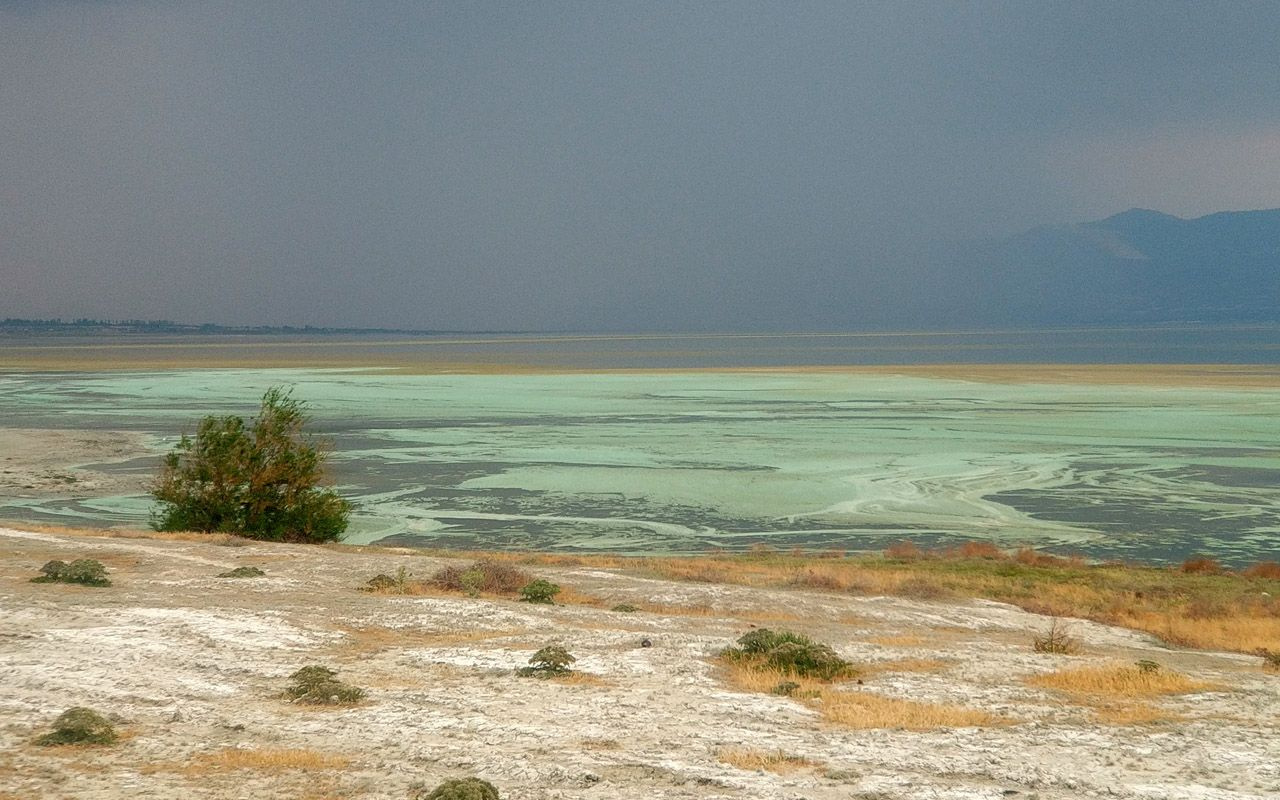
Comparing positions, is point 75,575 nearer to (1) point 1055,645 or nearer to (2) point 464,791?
(2) point 464,791

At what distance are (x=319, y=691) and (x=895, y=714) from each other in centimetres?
614

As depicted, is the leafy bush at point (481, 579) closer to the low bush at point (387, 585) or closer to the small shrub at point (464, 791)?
the low bush at point (387, 585)

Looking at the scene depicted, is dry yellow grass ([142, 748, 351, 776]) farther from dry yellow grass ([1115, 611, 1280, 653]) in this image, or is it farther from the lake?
the lake

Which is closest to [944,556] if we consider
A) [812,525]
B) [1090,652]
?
[812,525]

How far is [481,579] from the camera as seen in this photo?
2308 centimetres

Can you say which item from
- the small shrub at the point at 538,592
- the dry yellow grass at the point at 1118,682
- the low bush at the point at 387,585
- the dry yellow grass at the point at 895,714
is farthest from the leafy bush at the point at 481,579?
the dry yellow grass at the point at 1118,682

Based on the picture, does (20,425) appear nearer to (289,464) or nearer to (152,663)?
(289,464)

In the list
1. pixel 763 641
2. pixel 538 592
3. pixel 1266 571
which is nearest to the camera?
pixel 763 641

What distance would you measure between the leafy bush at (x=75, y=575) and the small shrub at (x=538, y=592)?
672cm

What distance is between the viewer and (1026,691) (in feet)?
49.7

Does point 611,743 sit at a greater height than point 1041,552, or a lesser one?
greater

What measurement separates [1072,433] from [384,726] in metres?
55.2

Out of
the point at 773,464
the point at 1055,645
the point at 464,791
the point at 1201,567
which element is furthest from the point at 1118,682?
the point at 773,464

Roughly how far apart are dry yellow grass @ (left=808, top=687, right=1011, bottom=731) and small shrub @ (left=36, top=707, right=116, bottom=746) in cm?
717
